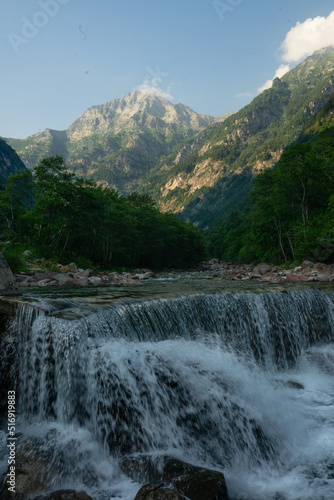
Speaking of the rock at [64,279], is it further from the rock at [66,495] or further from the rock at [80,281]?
the rock at [66,495]

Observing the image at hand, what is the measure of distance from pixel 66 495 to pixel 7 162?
154689 millimetres

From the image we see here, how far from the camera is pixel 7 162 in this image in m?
132

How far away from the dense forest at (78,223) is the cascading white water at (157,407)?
18407mm

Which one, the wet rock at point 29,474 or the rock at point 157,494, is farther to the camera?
the wet rock at point 29,474

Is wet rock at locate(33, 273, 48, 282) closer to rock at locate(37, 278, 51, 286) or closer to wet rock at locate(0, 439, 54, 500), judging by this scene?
rock at locate(37, 278, 51, 286)

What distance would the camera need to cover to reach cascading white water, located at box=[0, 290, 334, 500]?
→ 15.6ft

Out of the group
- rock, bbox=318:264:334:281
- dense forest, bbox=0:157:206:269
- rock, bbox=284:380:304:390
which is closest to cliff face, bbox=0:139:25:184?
dense forest, bbox=0:157:206:269

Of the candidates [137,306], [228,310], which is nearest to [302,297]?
[228,310]

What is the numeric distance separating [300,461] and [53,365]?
209 inches

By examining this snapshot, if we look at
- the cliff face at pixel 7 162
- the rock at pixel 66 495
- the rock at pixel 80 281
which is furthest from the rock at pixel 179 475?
the cliff face at pixel 7 162

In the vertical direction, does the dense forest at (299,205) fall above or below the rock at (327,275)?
above

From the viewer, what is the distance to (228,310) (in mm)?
10133

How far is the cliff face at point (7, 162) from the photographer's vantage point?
12036 centimetres

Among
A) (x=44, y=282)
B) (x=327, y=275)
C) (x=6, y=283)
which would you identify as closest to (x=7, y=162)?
(x=44, y=282)
